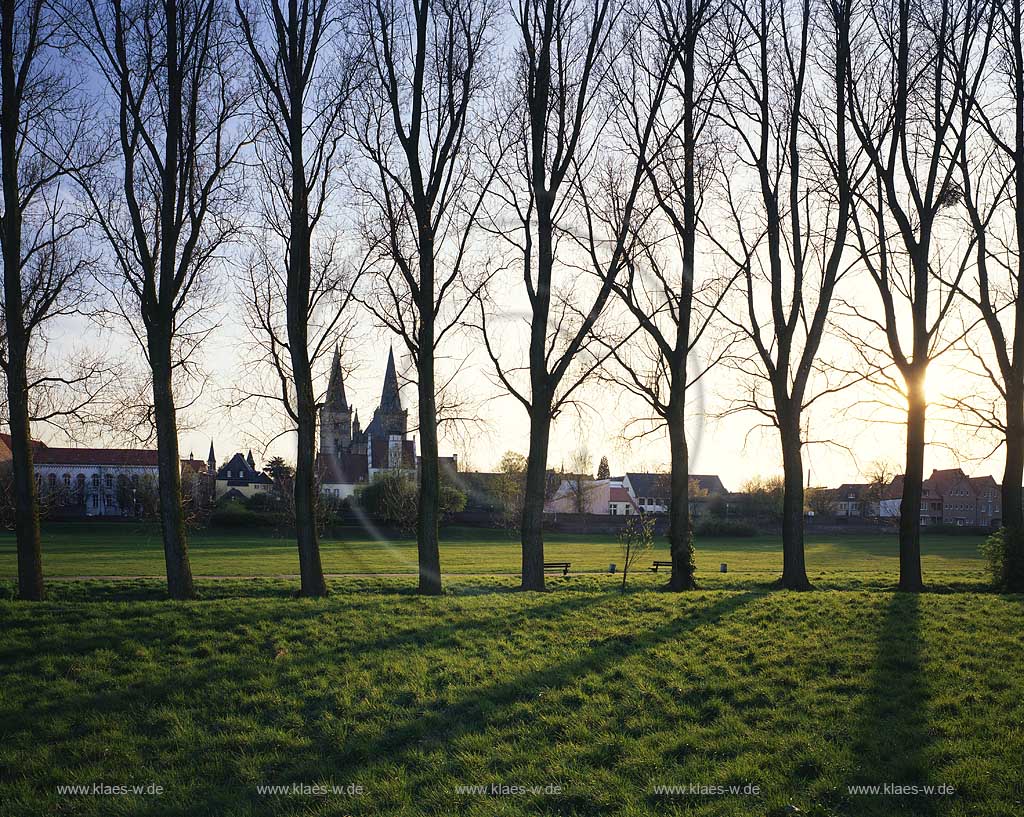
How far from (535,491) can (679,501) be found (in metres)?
3.27

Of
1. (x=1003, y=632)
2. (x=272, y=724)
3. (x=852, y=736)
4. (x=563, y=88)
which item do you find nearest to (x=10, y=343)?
(x=272, y=724)

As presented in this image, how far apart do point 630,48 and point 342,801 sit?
15.6 meters

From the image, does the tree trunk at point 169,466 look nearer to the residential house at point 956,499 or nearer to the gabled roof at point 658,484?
the gabled roof at point 658,484

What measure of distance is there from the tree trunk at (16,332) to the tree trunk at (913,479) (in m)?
16.5

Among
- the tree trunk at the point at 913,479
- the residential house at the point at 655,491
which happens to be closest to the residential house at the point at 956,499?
the residential house at the point at 655,491

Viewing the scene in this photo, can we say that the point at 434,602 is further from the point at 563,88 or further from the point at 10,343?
the point at 563,88

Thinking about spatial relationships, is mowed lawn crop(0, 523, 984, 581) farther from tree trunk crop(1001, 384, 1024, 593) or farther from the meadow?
the meadow

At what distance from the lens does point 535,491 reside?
53.2 feet

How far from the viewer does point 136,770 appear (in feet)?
17.4

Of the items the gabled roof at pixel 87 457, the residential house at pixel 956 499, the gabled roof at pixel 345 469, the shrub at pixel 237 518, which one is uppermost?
the gabled roof at pixel 87 457

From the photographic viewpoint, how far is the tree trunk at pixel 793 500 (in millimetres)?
16812

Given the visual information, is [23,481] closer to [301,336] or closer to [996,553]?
[301,336]

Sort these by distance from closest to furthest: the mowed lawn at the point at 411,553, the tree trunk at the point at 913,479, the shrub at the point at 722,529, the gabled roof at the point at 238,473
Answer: the tree trunk at the point at 913,479 → the mowed lawn at the point at 411,553 → the shrub at the point at 722,529 → the gabled roof at the point at 238,473

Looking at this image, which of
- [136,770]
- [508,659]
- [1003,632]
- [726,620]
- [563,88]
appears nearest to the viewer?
[136,770]
